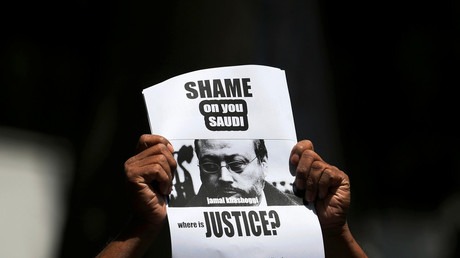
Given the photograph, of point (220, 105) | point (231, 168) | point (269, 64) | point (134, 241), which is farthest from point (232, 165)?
point (269, 64)

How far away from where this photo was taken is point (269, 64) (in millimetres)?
2596

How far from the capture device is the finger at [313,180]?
4.29 feet

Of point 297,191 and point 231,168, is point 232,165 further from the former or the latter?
point 297,191

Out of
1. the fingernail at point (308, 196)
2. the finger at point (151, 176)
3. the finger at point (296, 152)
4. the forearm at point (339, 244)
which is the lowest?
the forearm at point (339, 244)

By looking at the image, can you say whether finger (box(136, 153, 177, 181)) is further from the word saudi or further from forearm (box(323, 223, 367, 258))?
forearm (box(323, 223, 367, 258))

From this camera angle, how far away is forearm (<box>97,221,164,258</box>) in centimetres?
132

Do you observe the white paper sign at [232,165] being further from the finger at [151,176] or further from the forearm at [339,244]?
the forearm at [339,244]

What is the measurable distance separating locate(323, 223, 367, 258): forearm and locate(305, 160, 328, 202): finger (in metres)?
0.14

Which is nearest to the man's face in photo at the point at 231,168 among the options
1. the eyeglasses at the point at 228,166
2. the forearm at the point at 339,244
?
the eyeglasses at the point at 228,166

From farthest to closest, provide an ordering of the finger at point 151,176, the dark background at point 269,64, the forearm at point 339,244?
the dark background at point 269,64, the forearm at point 339,244, the finger at point 151,176

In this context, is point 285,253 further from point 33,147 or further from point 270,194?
point 33,147

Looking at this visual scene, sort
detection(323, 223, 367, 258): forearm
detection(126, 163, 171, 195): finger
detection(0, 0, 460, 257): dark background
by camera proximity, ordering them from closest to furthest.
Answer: detection(126, 163, 171, 195): finger
detection(323, 223, 367, 258): forearm
detection(0, 0, 460, 257): dark background

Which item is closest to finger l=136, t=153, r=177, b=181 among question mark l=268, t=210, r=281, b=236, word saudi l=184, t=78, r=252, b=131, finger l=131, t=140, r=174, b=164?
finger l=131, t=140, r=174, b=164

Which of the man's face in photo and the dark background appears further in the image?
the dark background
